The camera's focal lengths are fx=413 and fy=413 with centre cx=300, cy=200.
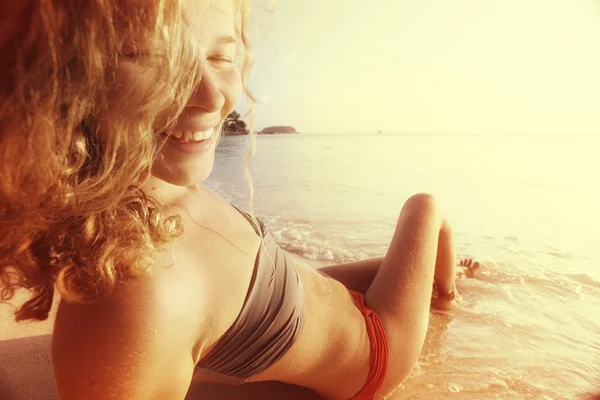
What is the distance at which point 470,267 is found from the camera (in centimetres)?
330

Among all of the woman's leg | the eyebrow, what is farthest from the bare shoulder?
the woman's leg

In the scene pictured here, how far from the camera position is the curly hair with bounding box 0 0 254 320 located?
963 mm

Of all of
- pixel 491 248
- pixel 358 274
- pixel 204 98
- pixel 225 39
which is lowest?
pixel 491 248

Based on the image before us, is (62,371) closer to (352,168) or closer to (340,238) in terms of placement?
(340,238)

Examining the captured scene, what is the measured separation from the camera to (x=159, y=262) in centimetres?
115

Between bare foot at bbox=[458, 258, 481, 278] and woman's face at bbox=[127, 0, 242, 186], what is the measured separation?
2.59m

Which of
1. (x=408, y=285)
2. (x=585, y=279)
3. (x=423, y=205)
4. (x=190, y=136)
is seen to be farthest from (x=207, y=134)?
(x=585, y=279)

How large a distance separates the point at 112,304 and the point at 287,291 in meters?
0.70

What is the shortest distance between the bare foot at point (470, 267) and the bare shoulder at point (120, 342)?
2.72 m

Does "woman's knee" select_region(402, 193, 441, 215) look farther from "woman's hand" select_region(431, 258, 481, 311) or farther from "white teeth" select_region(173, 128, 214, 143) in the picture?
"white teeth" select_region(173, 128, 214, 143)

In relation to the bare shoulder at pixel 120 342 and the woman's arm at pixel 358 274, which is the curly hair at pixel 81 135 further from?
the woman's arm at pixel 358 274

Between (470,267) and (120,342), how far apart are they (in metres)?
2.92

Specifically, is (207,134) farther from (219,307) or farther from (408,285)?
Answer: (408,285)

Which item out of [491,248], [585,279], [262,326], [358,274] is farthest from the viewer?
[491,248]
